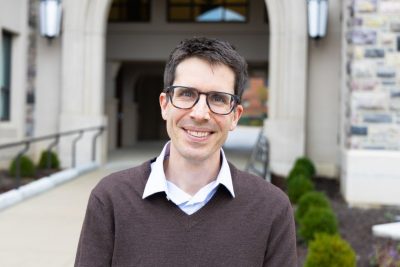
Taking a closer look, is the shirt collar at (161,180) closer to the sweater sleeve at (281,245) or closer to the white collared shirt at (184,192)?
the white collared shirt at (184,192)

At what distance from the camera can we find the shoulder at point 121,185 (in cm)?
171

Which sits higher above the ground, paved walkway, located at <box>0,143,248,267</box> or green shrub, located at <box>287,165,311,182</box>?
green shrub, located at <box>287,165,311,182</box>

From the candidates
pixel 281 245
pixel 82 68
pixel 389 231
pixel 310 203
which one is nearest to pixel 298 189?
pixel 310 203

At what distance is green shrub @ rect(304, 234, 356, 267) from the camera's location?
15.0ft

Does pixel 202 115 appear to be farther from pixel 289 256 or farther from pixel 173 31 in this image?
pixel 173 31

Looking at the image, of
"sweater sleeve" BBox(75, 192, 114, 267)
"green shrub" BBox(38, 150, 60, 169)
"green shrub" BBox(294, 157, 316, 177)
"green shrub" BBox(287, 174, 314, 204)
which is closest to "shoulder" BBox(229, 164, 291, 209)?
"sweater sleeve" BBox(75, 192, 114, 267)

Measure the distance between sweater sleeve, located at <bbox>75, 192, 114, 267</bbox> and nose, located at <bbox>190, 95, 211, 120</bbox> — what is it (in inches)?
15.4

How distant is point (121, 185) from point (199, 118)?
1.06 feet

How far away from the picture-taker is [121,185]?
1731 millimetres

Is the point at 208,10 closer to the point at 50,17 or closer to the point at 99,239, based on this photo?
the point at 50,17

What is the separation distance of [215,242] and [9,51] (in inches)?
417

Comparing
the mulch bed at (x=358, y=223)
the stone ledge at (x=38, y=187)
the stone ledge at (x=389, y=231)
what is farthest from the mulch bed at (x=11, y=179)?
the stone ledge at (x=389, y=231)

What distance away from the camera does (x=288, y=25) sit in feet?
35.6

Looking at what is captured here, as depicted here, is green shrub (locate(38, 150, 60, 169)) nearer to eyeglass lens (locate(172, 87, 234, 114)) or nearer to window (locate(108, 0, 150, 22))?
window (locate(108, 0, 150, 22))
